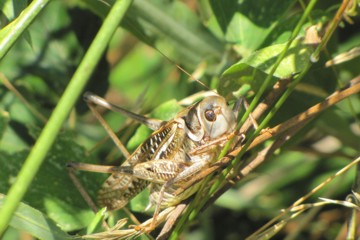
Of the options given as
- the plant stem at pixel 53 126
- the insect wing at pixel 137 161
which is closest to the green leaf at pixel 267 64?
the insect wing at pixel 137 161

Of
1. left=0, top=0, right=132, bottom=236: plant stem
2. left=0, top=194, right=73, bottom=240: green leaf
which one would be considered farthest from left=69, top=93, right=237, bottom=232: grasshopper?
left=0, top=0, right=132, bottom=236: plant stem

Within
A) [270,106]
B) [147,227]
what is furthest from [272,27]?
[147,227]

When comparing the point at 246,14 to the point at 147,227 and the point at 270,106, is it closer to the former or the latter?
the point at 270,106

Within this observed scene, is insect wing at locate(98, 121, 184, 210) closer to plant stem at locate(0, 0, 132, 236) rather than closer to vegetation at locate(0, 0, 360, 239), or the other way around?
vegetation at locate(0, 0, 360, 239)

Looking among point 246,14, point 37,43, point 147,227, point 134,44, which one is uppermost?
point 134,44

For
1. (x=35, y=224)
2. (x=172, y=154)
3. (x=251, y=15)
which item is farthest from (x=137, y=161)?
(x=251, y=15)

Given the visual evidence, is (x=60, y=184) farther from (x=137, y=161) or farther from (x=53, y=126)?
(x=53, y=126)

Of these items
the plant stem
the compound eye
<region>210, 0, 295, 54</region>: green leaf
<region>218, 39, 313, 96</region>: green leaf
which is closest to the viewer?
the plant stem
